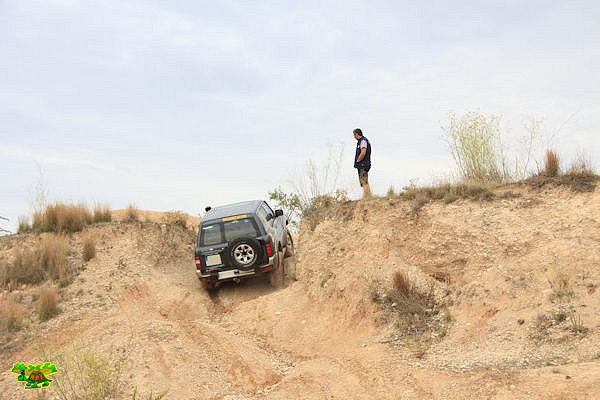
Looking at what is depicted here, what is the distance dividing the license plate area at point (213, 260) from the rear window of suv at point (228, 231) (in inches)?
14.1

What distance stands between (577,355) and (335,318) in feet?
16.0

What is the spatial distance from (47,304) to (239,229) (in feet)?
16.0

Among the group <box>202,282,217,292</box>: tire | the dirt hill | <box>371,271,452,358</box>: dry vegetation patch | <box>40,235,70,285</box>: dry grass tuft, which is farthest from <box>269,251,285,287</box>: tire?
<box>40,235,70,285</box>: dry grass tuft

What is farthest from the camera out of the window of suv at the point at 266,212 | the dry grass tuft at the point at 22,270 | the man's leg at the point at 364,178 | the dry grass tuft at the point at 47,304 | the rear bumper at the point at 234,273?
the man's leg at the point at 364,178

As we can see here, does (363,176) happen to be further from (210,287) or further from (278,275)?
(210,287)

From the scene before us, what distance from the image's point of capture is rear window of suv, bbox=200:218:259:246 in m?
11.6

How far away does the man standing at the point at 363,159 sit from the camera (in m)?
13.0

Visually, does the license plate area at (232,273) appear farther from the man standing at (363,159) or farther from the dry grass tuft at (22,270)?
the dry grass tuft at (22,270)

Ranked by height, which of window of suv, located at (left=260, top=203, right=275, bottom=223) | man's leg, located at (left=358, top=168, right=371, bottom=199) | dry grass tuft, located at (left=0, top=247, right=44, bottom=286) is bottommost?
dry grass tuft, located at (left=0, top=247, right=44, bottom=286)

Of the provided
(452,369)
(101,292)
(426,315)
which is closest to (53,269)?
(101,292)

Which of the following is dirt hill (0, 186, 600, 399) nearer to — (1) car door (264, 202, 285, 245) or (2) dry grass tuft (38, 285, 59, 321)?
(2) dry grass tuft (38, 285, 59, 321)

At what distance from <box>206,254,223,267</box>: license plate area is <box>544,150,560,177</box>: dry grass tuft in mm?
7898

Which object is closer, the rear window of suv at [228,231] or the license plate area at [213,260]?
the license plate area at [213,260]

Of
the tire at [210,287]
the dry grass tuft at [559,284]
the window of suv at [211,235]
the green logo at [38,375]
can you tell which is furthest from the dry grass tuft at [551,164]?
the green logo at [38,375]
